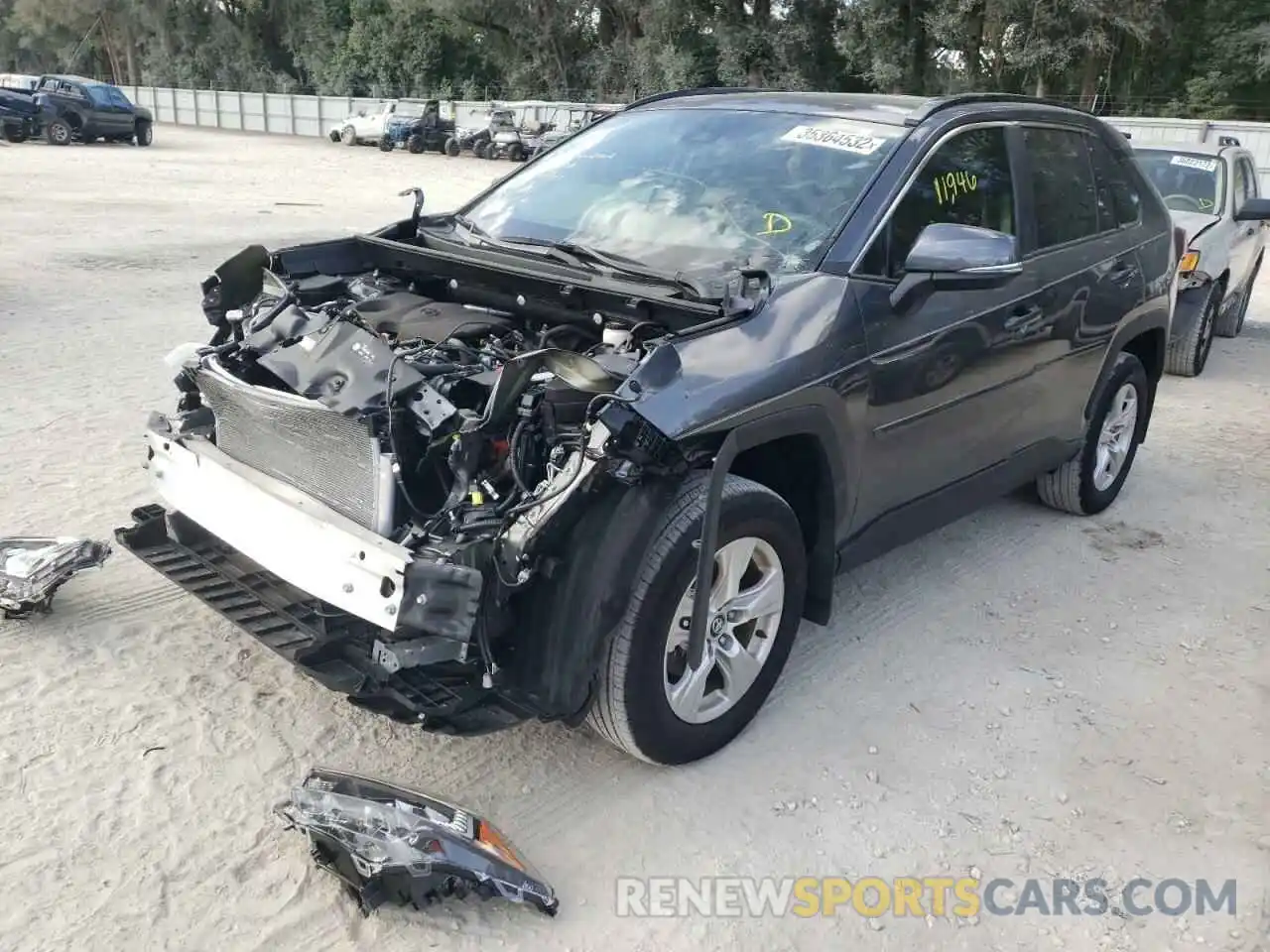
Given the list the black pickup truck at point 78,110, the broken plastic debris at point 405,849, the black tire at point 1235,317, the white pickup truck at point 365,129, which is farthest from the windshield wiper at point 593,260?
the white pickup truck at point 365,129

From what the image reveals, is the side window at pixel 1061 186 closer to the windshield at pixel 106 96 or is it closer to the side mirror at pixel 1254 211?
the side mirror at pixel 1254 211

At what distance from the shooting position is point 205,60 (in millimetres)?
57000

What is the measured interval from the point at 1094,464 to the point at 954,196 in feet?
6.73

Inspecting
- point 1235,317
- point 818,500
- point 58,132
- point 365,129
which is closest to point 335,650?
point 818,500

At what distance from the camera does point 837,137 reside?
407 cm

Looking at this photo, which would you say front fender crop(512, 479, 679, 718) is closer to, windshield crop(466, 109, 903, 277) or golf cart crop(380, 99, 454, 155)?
windshield crop(466, 109, 903, 277)

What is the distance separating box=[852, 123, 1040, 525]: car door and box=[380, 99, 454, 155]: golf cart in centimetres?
3342

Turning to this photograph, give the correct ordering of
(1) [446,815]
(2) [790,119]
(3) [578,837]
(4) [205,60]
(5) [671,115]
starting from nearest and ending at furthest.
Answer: (1) [446,815], (3) [578,837], (2) [790,119], (5) [671,115], (4) [205,60]

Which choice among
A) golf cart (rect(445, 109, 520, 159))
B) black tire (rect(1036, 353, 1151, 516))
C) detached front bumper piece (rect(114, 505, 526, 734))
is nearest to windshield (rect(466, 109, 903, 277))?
detached front bumper piece (rect(114, 505, 526, 734))

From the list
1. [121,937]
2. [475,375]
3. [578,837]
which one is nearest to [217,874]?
[121,937]

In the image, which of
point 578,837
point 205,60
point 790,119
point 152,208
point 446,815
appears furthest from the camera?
point 205,60

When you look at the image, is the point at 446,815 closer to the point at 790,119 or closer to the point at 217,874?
the point at 217,874

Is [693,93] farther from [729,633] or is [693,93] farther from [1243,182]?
[1243,182]

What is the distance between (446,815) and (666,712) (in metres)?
0.71
